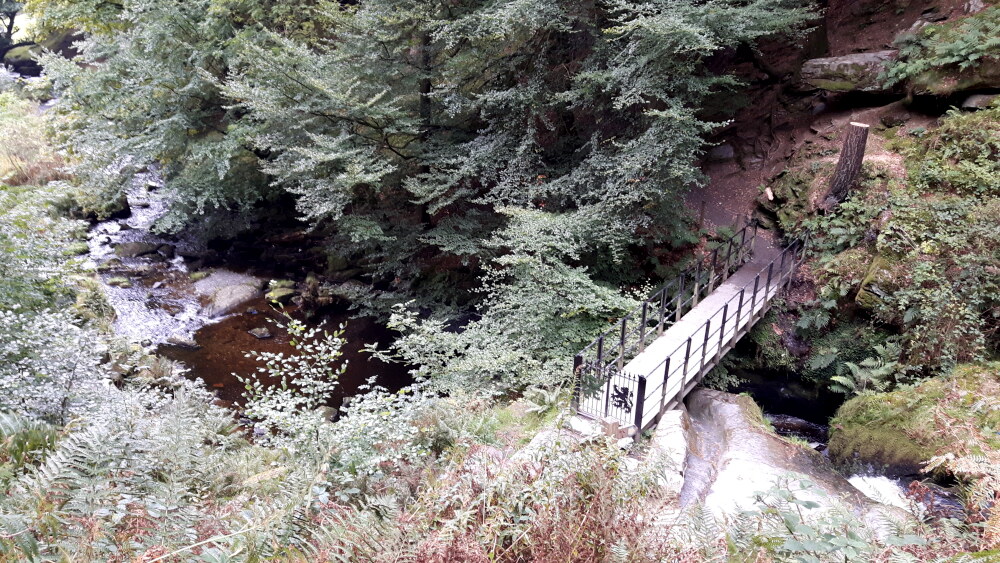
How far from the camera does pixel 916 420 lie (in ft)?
23.7

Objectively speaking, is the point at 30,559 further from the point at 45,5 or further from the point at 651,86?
the point at 45,5

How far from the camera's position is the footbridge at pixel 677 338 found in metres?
7.43

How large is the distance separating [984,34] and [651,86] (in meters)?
7.00

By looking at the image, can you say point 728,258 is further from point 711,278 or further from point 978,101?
point 978,101

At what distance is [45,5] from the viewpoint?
15.4 m

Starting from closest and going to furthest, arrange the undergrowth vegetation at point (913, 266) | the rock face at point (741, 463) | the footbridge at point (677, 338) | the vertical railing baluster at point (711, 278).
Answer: the rock face at point (741, 463)
the footbridge at point (677, 338)
the undergrowth vegetation at point (913, 266)
the vertical railing baluster at point (711, 278)

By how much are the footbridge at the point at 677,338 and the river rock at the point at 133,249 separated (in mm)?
15232

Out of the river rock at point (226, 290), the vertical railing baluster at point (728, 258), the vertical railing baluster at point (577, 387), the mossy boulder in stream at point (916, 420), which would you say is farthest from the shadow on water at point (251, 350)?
the mossy boulder in stream at point (916, 420)

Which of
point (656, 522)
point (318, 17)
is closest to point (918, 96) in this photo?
point (656, 522)

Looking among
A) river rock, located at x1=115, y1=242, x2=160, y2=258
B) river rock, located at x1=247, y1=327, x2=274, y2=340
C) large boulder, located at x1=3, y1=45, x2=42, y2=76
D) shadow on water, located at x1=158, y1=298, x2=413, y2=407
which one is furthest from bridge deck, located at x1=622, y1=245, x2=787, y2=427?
large boulder, located at x1=3, y1=45, x2=42, y2=76

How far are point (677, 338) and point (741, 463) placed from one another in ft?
9.35

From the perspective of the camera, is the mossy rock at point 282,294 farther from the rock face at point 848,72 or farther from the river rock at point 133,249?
the rock face at point 848,72

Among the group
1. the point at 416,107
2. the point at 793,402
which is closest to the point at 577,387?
the point at 793,402

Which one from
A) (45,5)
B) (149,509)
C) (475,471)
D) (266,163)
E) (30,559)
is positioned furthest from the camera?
(45,5)
